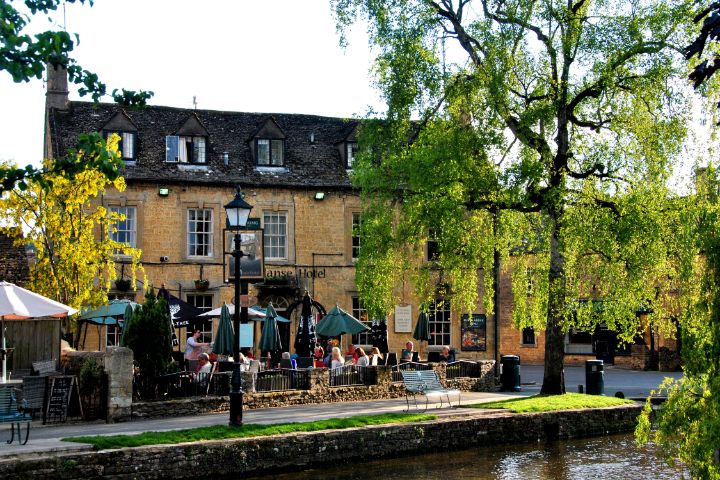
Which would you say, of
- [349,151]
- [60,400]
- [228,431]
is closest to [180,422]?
[228,431]

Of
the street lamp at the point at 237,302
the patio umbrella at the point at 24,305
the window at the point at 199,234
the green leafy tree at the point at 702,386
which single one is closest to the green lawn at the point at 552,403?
the street lamp at the point at 237,302

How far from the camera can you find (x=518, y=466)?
1891 centimetres

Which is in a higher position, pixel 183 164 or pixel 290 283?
pixel 183 164

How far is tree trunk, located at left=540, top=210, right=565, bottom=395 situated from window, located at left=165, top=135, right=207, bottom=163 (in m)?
15.9

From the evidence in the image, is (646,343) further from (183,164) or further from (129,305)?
(129,305)

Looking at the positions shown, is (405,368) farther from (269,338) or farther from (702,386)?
(702,386)

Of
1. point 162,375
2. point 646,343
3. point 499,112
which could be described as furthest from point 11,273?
point 646,343

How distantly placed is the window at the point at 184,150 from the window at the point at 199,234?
1973 millimetres

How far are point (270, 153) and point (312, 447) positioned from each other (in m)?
21.0

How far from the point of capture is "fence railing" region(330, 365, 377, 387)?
81.8 ft

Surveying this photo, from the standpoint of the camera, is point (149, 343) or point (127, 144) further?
point (127, 144)

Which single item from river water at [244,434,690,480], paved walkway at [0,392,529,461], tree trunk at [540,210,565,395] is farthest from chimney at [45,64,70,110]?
river water at [244,434,690,480]

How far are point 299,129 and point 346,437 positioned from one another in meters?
22.8

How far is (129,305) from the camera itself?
1048 inches
